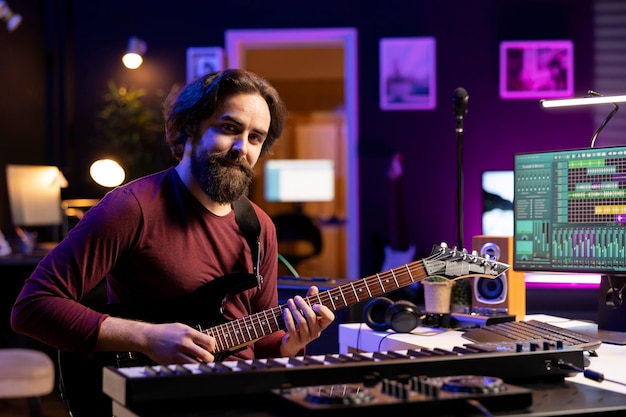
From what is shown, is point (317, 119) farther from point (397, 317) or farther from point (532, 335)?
point (532, 335)

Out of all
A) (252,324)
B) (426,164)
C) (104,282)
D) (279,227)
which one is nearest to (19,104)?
(279,227)

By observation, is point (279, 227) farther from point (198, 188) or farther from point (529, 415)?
point (529, 415)

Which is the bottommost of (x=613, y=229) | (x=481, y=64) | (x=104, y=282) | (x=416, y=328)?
(x=416, y=328)

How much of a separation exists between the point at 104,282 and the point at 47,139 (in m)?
4.72

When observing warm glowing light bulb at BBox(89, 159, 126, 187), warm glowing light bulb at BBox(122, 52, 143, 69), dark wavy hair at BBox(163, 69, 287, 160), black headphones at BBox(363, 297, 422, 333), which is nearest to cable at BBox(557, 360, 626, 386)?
black headphones at BBox(363, 297, 422, 333)

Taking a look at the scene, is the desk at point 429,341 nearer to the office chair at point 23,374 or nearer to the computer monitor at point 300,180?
the office chair at point 23,374

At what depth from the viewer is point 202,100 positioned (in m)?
2.14

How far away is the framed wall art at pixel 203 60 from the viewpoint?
6.38 m

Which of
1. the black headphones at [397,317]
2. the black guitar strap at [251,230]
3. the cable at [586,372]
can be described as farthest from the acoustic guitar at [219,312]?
→ the cable at [586,372]

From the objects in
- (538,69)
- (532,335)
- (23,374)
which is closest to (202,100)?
(532,335)

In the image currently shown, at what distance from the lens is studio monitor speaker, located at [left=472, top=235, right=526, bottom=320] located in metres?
2.47

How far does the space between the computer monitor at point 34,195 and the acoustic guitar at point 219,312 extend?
3.65 meters

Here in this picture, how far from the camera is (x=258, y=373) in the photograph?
3.92 ft

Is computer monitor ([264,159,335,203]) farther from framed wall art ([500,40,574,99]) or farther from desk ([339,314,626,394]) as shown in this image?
desk ([339,314,626,394])
